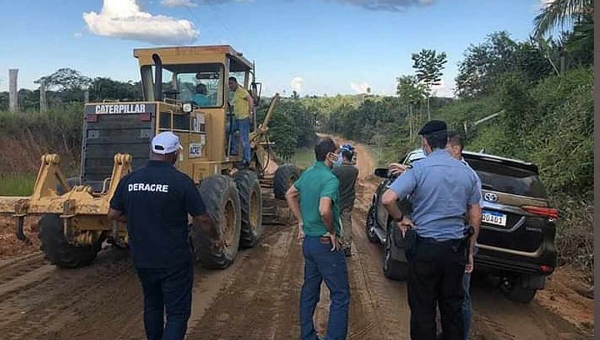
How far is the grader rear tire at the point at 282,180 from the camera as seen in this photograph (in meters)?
13.2

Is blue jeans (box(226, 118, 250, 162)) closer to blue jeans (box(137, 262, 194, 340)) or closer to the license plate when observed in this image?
the license plate

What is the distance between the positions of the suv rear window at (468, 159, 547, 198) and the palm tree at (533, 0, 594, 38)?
Result: 11734 mm

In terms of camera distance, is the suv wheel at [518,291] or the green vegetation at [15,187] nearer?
the suv wheel at [518,291]

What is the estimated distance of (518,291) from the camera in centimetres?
669

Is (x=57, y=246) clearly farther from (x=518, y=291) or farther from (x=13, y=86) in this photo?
(x=13, y=86)

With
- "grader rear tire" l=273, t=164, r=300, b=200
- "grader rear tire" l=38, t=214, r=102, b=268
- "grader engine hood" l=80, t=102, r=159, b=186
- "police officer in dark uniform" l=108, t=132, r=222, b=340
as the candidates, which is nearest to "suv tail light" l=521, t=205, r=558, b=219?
"police officer in dark uniform" l=108, t=132, r=222, b=340

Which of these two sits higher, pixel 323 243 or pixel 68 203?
Result: pixel 68 203

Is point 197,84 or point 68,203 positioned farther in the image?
point 197,84

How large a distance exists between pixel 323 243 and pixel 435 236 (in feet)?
3.14

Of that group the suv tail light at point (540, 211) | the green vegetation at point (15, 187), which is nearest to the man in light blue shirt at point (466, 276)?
the suv tail light at point (540, 211)

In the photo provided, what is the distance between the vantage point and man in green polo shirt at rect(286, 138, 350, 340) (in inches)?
189

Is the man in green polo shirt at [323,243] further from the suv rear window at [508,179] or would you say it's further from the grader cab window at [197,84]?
the grader cab window at [197,84]

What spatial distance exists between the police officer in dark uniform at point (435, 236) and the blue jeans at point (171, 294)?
1620mm

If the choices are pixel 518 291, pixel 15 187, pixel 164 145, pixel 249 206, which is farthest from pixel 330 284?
pixel 15 187
